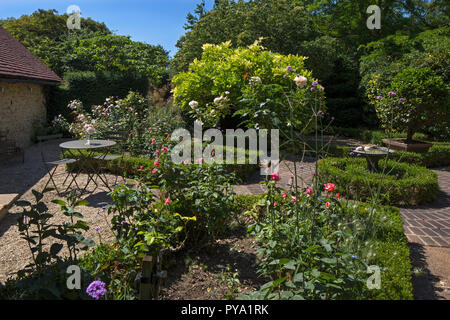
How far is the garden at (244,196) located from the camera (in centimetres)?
220

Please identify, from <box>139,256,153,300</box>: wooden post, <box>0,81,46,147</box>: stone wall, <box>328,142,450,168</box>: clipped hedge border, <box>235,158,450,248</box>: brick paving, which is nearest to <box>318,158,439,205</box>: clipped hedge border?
<box>235,158,450,248</box>: brick paving

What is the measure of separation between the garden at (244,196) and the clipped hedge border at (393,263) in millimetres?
14

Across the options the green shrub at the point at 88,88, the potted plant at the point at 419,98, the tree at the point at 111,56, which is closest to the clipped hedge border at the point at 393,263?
the potted plant at the point at 419,98

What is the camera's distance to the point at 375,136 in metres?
11.1

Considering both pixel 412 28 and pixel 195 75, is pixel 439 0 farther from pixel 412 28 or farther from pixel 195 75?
pixel 195 75

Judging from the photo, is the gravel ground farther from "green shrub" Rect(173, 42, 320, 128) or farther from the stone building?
"green shrub" Rect(173, 42, 320, 128)

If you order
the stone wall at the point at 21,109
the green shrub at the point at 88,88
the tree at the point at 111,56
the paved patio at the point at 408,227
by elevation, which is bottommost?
the paved patio at the point at 408,227

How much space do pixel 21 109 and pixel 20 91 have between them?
24.6 inches

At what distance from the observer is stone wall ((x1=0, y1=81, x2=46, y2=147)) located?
30.5 feet

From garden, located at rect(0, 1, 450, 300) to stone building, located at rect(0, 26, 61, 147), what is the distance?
30.2 inches

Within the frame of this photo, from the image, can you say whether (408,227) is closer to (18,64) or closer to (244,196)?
(244,196)

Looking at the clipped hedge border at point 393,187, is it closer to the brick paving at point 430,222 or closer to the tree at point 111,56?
the brick paving at point 430,222

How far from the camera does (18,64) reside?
34.2 ft

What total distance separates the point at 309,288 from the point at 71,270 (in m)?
1.59
